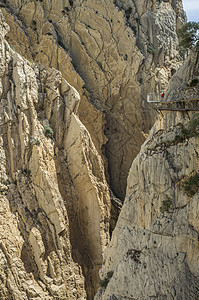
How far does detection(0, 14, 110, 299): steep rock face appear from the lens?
22438mm

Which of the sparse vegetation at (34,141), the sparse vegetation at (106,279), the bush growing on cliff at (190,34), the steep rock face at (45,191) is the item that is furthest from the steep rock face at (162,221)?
the sparse vegetation at (34,141)

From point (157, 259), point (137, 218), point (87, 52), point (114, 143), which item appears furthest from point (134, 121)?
point (157, 259)

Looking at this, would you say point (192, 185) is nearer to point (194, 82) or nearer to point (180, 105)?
point (180, 105)

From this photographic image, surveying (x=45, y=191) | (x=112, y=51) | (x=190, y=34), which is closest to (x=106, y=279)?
(x=45, y=191)

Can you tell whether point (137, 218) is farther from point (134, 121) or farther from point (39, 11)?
point (39, 11)

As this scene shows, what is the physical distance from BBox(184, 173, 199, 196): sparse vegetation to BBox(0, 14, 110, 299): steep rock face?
1115cm

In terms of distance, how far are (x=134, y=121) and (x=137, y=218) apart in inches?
586

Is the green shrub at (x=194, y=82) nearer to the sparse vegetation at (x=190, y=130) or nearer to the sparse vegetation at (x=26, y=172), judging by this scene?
the sparse vegetation at (x=190, y=130)

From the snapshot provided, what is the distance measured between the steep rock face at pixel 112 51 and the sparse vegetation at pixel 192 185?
603 inches

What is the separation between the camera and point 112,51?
31266 mm

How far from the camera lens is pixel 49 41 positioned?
3045 cm

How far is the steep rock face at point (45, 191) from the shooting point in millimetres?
22438

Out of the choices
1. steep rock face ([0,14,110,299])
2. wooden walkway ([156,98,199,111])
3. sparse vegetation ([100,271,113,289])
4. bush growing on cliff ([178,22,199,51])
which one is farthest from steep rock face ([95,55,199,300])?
steep rock face ([0,14,110,299])

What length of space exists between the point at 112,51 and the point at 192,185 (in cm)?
1950
